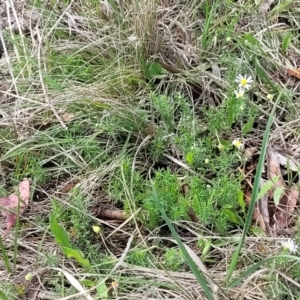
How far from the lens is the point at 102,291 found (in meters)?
1.43

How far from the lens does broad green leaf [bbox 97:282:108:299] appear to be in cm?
142

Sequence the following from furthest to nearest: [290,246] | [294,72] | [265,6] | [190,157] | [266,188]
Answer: [265,6] < [294,72] < [190,157] < [266,188] < [290,246]

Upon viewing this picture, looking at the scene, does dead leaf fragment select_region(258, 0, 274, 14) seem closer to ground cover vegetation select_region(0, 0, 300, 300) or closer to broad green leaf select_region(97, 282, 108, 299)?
ground cover vegetation select_region(0, 0, 300, 300)

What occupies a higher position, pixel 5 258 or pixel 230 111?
pixel 230 111

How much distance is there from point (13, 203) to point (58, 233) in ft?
0.78

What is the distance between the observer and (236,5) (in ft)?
6.86

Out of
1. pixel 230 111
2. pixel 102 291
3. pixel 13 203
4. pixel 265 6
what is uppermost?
pixel 265 6

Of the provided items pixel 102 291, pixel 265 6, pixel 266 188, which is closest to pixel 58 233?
pixel 102 291

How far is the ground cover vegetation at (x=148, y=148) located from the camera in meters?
1.47

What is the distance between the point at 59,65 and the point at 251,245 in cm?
94

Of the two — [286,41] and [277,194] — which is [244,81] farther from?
[277,194]

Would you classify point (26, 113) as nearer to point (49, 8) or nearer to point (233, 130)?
point (49, 8)

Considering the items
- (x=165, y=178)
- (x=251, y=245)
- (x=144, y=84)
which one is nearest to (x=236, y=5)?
(x=144, y=84)

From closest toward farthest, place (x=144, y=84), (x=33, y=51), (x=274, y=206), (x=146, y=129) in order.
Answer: (x=274, y=206), (x=146, y=129), (x=144, y=84), (x=33, y=51)
